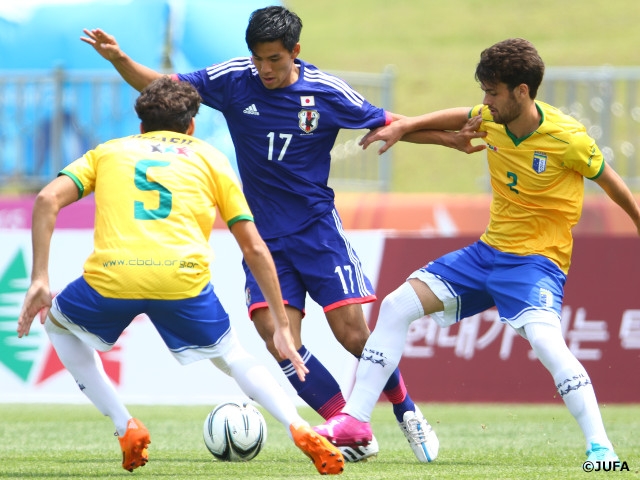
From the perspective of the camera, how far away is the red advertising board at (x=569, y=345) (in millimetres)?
10328

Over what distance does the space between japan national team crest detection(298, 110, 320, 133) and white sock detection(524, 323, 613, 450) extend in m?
1.72

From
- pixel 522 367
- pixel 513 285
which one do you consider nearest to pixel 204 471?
pixel 513 285

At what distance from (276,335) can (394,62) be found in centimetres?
2614

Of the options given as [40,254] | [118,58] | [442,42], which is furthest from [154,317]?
[442,42]

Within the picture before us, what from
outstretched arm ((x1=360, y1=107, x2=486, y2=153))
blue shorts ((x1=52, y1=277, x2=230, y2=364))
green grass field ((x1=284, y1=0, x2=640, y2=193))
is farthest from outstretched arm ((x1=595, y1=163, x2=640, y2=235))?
green grass field ((x1=284, y1=0, x2=640, y2=193))

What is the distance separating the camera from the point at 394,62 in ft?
102

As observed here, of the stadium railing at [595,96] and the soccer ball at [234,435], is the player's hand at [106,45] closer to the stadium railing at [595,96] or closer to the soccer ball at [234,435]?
the soccer ball at [234,435]

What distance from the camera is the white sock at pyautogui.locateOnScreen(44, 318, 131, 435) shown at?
5871 millimetres

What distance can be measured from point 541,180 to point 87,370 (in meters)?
2.51

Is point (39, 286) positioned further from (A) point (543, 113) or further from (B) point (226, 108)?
(A) point (543, 113)

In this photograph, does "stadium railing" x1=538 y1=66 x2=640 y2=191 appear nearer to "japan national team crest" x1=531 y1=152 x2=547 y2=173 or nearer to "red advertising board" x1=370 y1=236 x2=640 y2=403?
"red advertising board" x1=370 y1=236 x2=640 y2=403

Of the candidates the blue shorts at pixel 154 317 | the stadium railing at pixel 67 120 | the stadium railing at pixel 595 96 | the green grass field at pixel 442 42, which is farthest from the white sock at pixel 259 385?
the green grass field at pixel 442 42

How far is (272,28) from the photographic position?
6477mm

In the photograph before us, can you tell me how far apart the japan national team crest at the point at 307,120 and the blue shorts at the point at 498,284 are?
104cm
